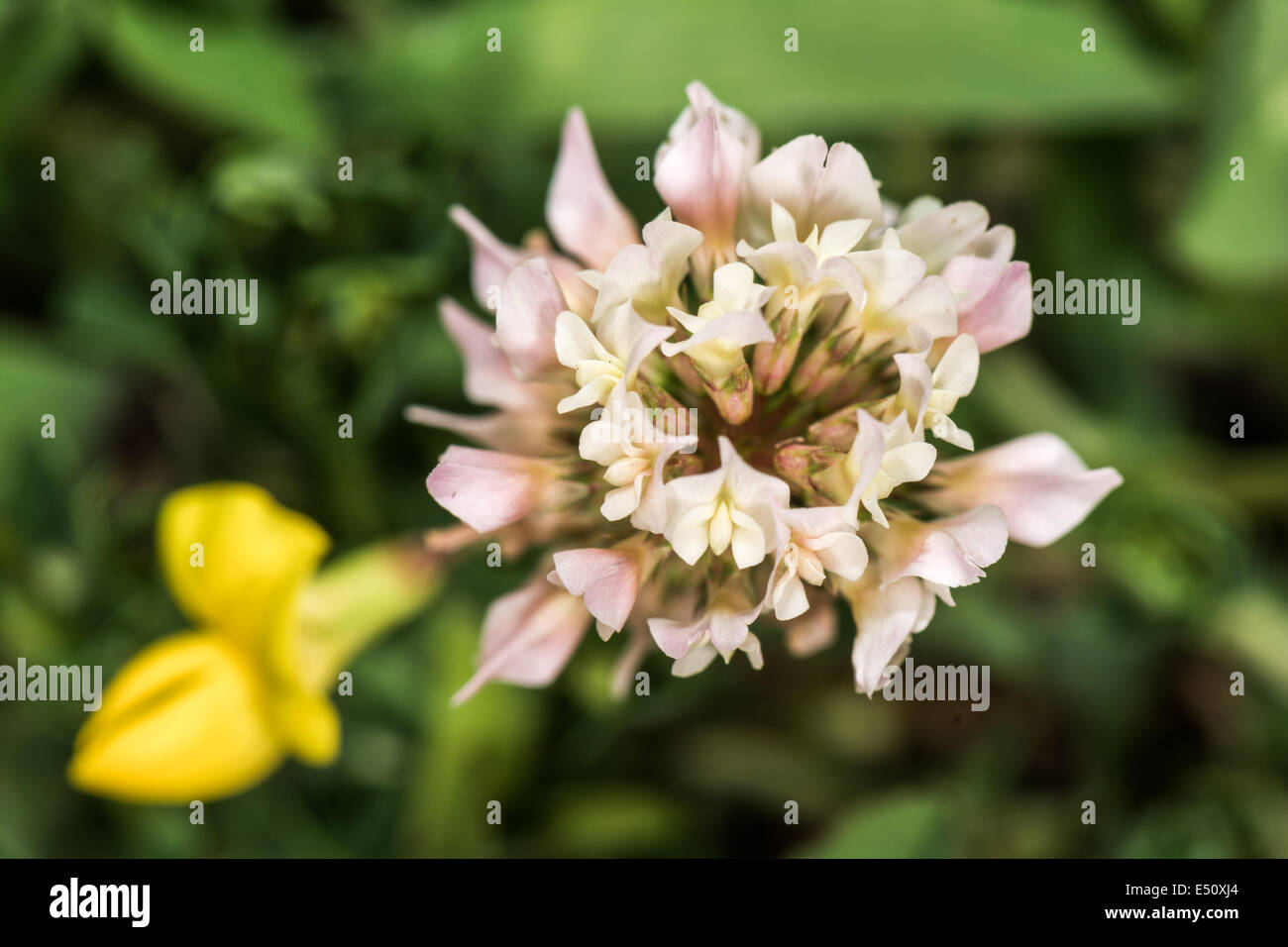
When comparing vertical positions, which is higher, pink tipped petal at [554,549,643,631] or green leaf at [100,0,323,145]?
green leaf at [100,0,323,145]

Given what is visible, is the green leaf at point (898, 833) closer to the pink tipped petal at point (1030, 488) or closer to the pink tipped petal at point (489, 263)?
the pink tipped petal at point (1030, 488)

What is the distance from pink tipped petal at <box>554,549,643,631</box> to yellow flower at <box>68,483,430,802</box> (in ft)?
A: 1.18

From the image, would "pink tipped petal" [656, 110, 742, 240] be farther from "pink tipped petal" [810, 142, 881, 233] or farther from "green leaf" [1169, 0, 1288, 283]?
"green leaf" [1169, 0, 1288, 283]

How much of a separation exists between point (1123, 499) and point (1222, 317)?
14.2 inches

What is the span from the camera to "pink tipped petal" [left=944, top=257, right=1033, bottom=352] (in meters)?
0.73

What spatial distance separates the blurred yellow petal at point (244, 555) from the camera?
970mm

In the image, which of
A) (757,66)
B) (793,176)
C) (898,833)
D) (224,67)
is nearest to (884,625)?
(793,176)

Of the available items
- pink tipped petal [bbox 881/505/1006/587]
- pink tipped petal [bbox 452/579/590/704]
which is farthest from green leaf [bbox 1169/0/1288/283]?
pink tipped petal [bbox 452/579/590/704]

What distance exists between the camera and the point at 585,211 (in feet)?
2.68

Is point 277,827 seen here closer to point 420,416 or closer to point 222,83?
point 420,416

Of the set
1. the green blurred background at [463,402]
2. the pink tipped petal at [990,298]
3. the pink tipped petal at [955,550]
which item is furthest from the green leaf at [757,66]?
the pink tipped petal at [955,550]

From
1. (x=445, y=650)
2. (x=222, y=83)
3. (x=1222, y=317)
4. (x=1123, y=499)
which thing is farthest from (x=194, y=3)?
(x=1222, y=317)

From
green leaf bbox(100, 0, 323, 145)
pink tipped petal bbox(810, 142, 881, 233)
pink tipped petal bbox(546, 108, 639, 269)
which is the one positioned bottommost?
pink tipped petal bbox(810, 142, 881, 233)

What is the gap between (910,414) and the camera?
69cm
